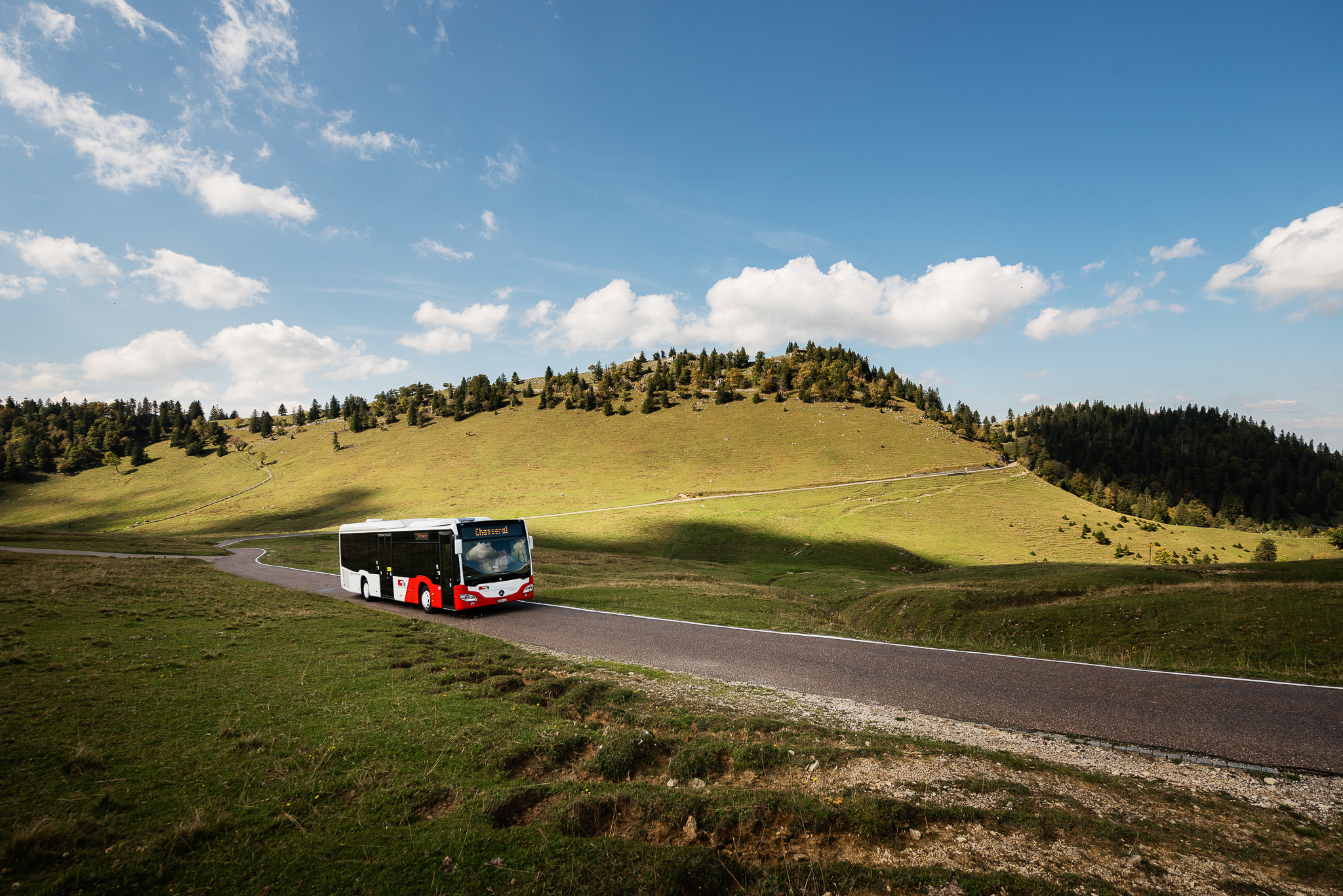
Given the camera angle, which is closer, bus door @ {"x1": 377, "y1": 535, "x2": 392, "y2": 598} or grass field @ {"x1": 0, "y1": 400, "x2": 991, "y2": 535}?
bus door @ {"x1": 377, "y1": 535, "x2": 392, "y2": 598}

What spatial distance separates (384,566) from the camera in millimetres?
23984

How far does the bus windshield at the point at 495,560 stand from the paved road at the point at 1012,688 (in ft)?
9.31

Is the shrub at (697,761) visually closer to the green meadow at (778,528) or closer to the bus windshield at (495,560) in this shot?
the green meadow at (778,528)

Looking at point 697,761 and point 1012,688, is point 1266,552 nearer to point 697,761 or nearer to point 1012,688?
point 1012,688

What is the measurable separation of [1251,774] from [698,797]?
7.97 meters

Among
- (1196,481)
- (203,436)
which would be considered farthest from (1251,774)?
(1196,481)

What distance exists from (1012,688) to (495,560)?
17.5 meters

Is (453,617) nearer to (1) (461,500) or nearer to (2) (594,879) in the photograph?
(2) (594,879)

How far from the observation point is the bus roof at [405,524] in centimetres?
2128

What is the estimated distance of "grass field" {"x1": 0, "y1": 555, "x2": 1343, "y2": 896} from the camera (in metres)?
4.63

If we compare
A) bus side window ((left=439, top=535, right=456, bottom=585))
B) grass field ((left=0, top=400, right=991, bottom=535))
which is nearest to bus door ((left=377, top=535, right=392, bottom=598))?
bus side window ((left=439, top=535, right=456, bottom=585))

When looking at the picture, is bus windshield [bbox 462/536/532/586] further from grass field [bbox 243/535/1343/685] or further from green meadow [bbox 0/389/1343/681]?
green meadow [bbox 0/389/1343/681]

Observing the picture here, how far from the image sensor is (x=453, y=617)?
20641 mm

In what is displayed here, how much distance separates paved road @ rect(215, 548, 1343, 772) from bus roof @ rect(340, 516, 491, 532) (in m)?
4.57
